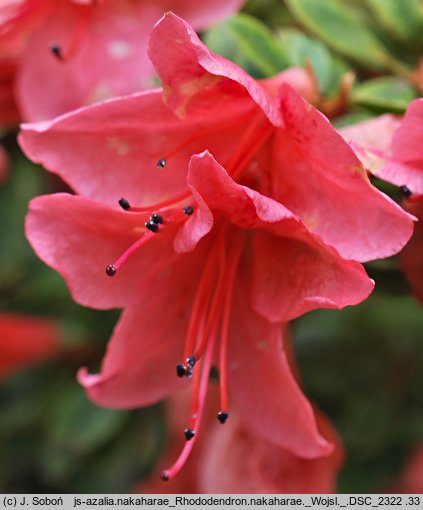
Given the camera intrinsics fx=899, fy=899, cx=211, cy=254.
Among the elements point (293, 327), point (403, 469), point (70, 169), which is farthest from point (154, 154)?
point (403, 469)

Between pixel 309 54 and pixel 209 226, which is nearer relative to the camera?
pixel 209 226

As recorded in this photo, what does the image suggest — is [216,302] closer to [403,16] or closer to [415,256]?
[415,256]

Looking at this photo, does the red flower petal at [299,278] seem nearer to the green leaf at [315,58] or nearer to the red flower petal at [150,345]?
the red flower petal at [150,345]

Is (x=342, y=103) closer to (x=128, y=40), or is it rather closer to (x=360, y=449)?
(x=128, y=40)

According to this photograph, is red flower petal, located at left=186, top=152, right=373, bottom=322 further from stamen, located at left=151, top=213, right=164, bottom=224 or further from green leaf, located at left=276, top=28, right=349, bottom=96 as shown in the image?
green leaf, located at left=276, top=28, right=349, bottom=96

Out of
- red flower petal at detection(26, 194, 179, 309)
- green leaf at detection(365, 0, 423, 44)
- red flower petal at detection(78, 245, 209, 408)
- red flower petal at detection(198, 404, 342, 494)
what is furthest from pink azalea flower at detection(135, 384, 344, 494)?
green leaf at detection(365, 0, 423, 44)

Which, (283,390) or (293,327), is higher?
(283,390)

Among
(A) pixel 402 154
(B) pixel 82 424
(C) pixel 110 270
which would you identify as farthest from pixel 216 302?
(B) pixel 82 424
